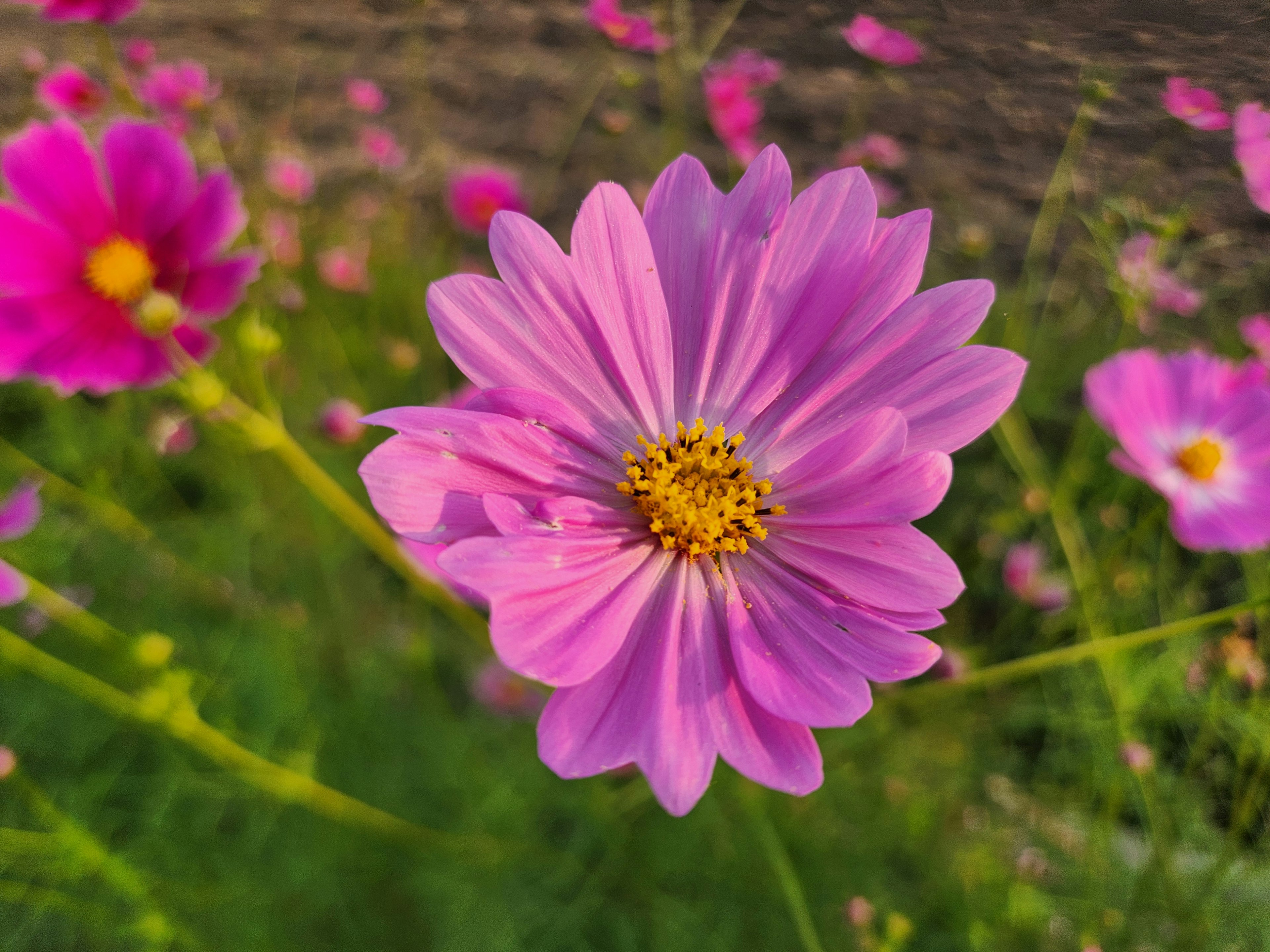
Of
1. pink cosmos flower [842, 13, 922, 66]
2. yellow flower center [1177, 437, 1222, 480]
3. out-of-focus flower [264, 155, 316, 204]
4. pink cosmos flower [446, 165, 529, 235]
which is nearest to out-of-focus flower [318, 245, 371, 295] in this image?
out-of-focus flower [264, 155, 316, 204]

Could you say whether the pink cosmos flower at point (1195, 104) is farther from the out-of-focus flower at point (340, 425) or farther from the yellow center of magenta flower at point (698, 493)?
the out-of-focus flower at point (340, 425)

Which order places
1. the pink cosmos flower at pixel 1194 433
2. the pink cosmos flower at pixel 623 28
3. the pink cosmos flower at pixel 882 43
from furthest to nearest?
1. the pink cosmos flower at pixel 623 28
2. the pink cosmos flower at pixel 1194 433
3. the pink cosmos flower at pixel 882 43

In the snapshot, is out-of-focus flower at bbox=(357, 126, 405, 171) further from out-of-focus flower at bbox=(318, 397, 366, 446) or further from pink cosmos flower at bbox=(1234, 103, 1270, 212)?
pink cosmos flower at bbox=(1234, 103, 1270, 212)

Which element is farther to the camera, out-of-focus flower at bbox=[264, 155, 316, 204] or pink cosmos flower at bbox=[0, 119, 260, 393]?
out-of-focus flower at bbox=[264, 155, 316, 204]

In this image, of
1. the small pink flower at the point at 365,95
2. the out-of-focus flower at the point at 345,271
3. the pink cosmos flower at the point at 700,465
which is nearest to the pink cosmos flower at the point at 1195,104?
the pink cosmos flower at the point at 700,465

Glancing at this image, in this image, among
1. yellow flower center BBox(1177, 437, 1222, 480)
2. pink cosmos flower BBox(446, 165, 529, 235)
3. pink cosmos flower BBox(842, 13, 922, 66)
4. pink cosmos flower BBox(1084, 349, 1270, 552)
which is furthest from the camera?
pink cosmos flower BBox(446, 165, 529, 235)

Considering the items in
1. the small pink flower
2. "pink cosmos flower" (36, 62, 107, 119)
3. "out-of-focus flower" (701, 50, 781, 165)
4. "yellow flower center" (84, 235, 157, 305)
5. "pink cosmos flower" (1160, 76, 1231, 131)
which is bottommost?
"yellow flower center" (84, 235, 157, 305)

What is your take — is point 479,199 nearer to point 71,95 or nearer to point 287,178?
point 287,178

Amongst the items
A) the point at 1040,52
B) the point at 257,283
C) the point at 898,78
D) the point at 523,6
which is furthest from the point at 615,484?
the point at 523,6
